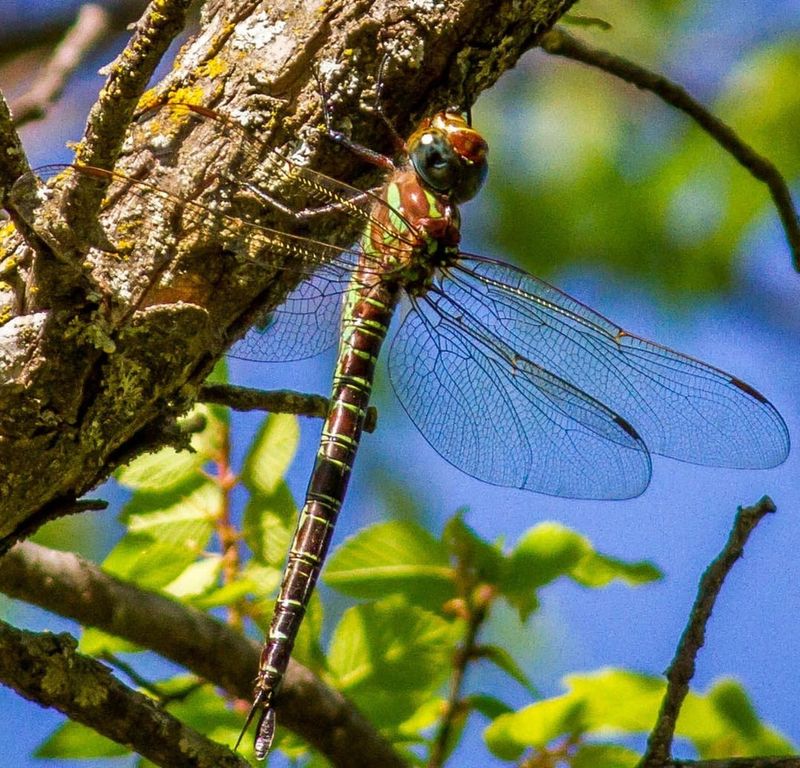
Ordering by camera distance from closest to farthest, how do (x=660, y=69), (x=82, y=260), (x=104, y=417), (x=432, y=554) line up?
(x=82, y=260) < (x=104, y=417) < (x=432, y=554) < (x=660, y=69)

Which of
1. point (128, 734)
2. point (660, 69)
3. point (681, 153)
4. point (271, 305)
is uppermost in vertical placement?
point (660, 69)

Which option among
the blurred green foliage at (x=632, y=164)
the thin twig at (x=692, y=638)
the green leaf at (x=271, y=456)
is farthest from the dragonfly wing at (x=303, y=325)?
the blurred green foliage at (x=632, y=164)

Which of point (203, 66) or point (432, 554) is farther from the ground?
point (203, 66)

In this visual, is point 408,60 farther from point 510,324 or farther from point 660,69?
point 660,69

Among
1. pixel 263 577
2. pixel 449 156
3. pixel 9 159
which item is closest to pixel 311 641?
pixel 263 577

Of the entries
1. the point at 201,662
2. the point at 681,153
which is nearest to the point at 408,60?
the point at 201,662

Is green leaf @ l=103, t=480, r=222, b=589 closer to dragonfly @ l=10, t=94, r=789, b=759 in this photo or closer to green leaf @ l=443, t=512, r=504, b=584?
dragonfly @ l=10, t=94, r=789, b=759

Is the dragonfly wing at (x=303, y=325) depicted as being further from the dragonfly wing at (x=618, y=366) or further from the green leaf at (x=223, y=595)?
the green leaf at (x=223, y=595)
